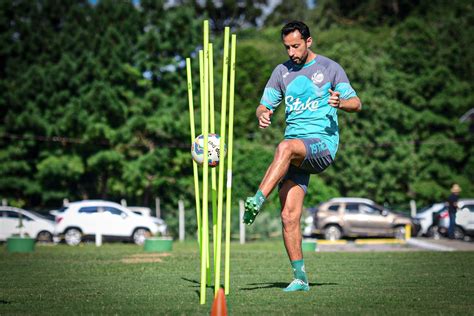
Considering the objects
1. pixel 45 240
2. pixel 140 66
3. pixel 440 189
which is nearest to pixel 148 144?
pixel 140 66

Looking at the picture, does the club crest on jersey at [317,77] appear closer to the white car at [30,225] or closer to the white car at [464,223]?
the white car at [464,223]

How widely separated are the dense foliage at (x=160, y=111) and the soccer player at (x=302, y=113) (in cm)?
3150

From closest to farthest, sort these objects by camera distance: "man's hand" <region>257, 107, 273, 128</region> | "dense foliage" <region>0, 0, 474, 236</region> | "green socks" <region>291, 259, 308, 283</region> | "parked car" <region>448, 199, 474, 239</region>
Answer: "man's hand" <region>257, 107, 273, 128</region>
"green socks" <region>291, 259, 308, 283</region>
"parked car" <region>448, 199, 474, 239</region>
"dense foliage" <region>0, 0, 474, 236</region>

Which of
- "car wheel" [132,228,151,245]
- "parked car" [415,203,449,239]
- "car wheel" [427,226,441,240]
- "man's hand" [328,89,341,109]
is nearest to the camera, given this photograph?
"man's hand" [328,89,341,109]

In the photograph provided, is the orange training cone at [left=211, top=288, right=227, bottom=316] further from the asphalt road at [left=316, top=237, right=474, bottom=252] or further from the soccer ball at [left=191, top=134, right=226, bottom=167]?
the asphalt road at [left=316, top=237, right=474, bottom=252]

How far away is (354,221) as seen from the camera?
115ft

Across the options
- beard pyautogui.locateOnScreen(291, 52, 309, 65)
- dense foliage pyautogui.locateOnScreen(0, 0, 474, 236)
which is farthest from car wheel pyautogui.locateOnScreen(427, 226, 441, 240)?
beard pyautogui.locateOnScreen(291, 52, 309, 65)

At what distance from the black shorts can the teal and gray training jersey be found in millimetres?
91

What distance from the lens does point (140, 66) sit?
45281mm

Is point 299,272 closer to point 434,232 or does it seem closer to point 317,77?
point 317,77

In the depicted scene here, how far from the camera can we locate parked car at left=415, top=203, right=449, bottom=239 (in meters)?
35.7

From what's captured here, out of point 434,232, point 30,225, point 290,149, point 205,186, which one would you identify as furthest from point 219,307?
point 434,232

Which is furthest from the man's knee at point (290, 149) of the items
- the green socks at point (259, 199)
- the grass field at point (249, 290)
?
the grass field at point (249, 290)

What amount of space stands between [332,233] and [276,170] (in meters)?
27.7
